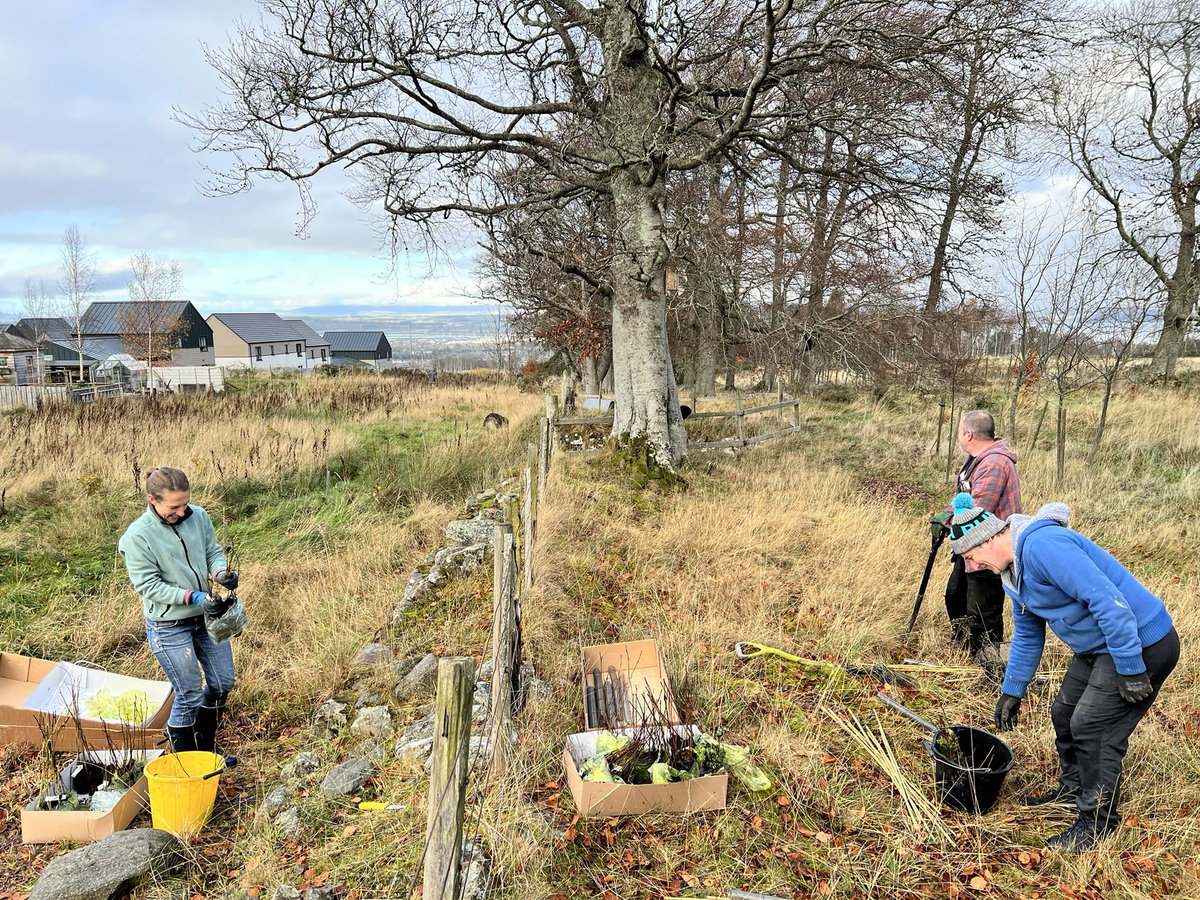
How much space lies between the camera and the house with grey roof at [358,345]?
258 feet

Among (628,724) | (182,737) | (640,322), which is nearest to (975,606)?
(628,724)

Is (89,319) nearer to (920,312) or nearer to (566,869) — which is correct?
(920,312)

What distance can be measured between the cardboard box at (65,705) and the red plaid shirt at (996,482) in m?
5.31

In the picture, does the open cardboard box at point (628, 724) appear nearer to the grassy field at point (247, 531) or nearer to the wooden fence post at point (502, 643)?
the wooden fence post at point (502, 643)

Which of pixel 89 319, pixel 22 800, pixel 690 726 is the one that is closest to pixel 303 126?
pixel 22 800

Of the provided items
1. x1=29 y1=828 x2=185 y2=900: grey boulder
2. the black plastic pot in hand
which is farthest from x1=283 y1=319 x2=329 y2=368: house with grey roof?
the black plastic pot in hand

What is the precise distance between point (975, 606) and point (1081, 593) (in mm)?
1865

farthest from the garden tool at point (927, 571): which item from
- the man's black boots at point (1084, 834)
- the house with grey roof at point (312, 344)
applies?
the house with grey roof at point (312, 344)

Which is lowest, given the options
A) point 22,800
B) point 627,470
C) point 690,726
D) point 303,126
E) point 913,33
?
point 22,800

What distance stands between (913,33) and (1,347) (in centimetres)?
5099

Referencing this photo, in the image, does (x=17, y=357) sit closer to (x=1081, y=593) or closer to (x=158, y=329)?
(x=158, y=329)

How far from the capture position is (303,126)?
8.32 m

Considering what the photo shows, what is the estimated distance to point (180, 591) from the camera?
3793 millimetres

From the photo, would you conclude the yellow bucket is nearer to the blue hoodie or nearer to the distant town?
the blue hoodie
